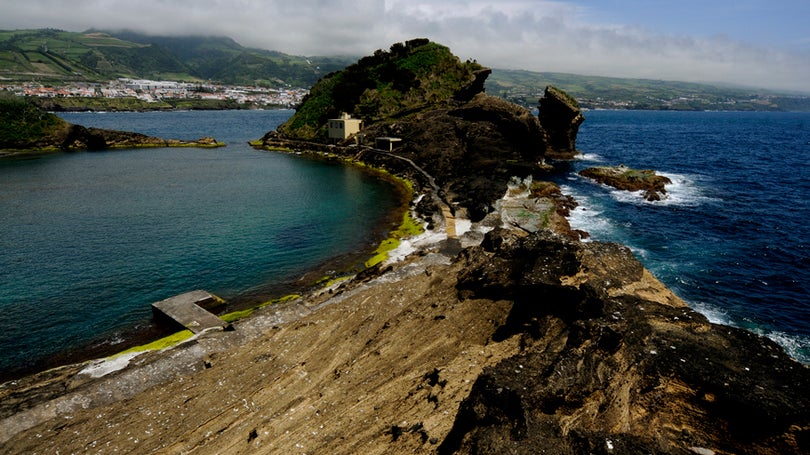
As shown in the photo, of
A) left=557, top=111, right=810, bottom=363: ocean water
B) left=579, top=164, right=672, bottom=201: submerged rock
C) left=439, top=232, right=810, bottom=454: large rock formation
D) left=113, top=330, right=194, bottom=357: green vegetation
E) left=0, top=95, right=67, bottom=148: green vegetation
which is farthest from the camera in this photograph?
Answer: left=0, top=95, right=67, bottom=148: green vegetation

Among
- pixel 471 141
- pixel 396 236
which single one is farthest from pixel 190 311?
pixel 471 141

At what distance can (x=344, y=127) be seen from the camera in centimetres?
10088

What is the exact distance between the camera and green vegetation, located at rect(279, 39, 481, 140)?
344ft

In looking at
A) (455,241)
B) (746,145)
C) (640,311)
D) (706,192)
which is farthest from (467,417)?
(746,145)

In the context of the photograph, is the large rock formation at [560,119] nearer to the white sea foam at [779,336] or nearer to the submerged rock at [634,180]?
the submerged rock at [634,180]

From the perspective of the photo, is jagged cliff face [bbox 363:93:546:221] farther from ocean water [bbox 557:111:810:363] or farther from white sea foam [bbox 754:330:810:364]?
white sea foam [bbox 754:330:810:364]

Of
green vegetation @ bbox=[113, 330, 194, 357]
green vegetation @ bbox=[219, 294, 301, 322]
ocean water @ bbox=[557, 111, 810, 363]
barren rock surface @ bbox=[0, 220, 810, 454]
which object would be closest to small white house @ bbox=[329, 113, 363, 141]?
ocean water @ bbox=[557, 111, 810, 363]

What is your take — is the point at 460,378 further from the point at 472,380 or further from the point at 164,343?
the point at 164,343

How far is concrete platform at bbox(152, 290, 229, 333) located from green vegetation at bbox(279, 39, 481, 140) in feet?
262

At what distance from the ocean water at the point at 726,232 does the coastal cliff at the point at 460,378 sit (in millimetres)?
13717

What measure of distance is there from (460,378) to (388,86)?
10333 centimetres

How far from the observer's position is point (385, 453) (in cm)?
1245

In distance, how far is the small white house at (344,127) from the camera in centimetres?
10075

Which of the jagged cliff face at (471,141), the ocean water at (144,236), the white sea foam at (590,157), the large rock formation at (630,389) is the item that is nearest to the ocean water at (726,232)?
the white sea foam at (590,157)
